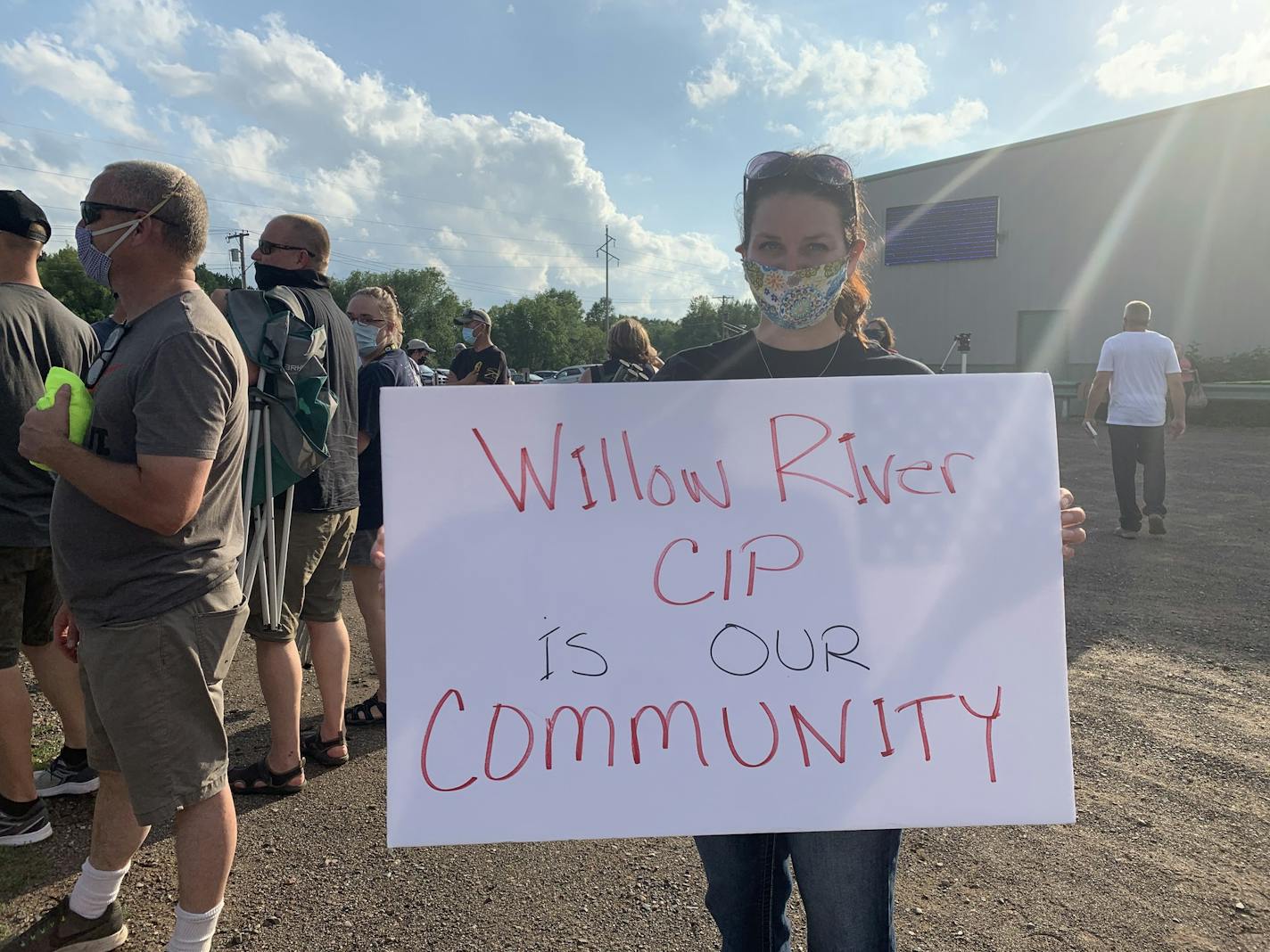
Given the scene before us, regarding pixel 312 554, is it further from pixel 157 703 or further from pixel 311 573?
pixel 157 703

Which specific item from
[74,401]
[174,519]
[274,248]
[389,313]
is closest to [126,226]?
[74,401]

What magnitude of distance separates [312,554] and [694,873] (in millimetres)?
1696

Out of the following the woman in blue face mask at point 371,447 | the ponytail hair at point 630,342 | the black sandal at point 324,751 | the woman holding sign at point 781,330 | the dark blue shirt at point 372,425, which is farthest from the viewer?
the ponytail hair at point 630,342

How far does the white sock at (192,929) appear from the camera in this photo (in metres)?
1.87

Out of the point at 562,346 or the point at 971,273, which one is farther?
the point at 562,346

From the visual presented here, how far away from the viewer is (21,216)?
2.52 meters

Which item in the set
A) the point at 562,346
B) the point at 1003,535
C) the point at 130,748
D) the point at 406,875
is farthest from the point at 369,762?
the point at 562,346

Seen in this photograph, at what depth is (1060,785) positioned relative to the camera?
1.28 metres

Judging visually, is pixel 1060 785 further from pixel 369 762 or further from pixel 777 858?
pixel 369 762

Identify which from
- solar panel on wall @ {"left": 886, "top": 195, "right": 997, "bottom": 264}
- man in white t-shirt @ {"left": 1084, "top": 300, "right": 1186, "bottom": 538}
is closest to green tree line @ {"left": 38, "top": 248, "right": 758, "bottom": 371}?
solar panel on wall @ {"left": 886, "top": 195, "right": 997, "bottom": 264}

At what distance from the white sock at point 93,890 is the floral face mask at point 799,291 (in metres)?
2.08

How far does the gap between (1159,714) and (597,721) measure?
316cm

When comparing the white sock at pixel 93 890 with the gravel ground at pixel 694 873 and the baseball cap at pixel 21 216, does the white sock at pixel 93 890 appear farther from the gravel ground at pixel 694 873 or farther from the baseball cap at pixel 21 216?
the baseball cap at pixel 21 216

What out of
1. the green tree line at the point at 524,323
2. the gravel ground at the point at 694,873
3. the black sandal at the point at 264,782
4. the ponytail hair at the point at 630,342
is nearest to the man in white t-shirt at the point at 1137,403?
the gravel ground at the point at 694,873
